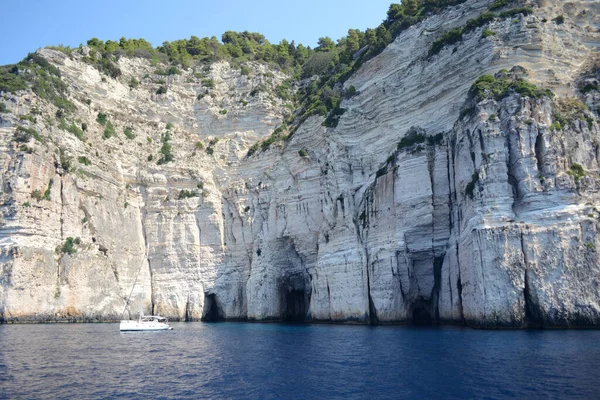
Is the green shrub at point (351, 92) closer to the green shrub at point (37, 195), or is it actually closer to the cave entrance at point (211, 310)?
the cave entrance at point (211, 310)

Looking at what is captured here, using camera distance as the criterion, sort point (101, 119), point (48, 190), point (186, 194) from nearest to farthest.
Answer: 1. point (48, 190)
2. point (186, 194)
3. point (101, 119)

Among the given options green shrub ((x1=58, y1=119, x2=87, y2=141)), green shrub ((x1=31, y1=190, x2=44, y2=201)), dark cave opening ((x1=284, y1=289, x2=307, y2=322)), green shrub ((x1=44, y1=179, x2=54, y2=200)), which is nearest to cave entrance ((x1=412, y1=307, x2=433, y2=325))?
dark cave opening ((x1=284, y1=289, x2=307, y2=322))

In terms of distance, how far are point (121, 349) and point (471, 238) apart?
2098 centimetres

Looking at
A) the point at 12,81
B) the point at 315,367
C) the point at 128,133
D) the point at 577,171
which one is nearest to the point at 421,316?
the point at 577,171

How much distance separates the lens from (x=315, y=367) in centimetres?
2039

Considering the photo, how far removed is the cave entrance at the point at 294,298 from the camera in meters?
50.5

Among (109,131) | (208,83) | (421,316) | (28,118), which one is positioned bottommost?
(421,316)

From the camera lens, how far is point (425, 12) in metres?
50.5

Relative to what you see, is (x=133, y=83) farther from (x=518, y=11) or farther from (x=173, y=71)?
(x=518, y=11)

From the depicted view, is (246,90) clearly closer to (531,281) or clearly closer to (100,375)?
(531,281)

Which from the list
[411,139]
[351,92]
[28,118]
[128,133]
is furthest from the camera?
[128,133]

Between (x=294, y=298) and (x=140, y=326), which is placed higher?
(x=294, y=298)

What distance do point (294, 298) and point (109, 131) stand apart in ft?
85.9

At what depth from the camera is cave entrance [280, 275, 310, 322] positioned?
166 feet
